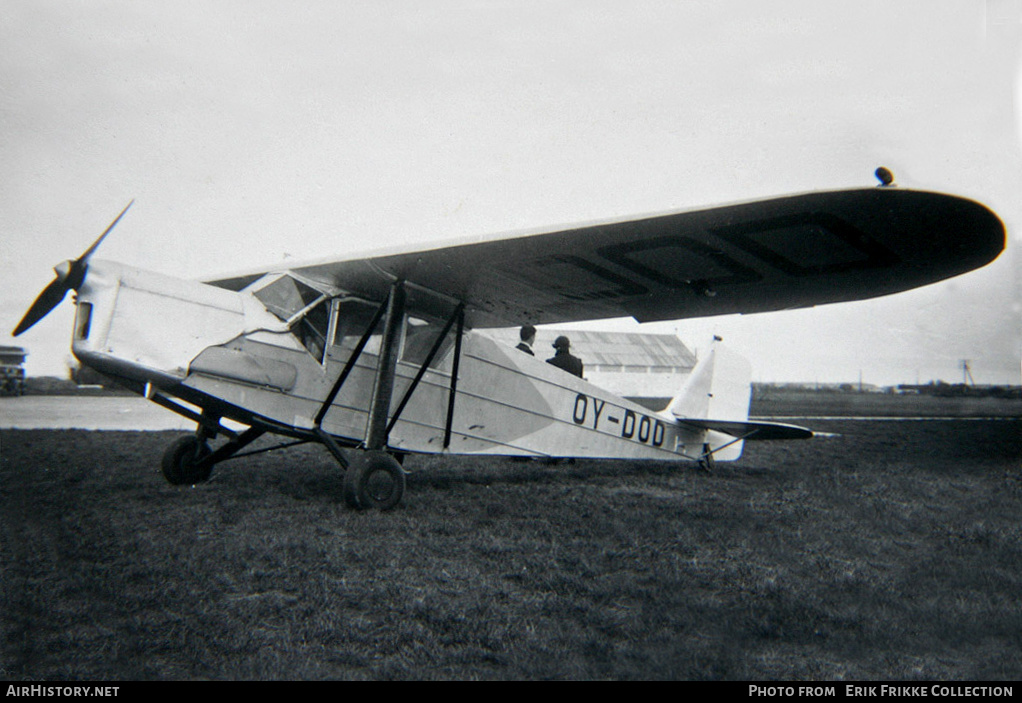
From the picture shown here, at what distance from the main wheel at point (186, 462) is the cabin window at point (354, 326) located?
5.63 ft

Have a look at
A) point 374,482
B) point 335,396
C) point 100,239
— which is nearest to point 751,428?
point 374,482

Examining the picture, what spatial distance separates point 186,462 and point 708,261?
5090 millimetres

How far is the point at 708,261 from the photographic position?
4.70 m

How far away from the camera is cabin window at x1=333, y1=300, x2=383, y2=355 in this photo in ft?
19.2

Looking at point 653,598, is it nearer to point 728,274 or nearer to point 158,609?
point 158,609

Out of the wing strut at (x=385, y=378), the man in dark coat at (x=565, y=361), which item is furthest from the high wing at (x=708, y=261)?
the man in dark coat at (x=565, y=361)

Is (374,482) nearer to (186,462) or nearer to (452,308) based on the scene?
(452,308)

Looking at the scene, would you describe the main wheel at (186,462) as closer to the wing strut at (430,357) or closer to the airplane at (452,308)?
the airplane at (452,308)

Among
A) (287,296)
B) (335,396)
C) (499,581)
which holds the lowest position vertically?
(499,581)

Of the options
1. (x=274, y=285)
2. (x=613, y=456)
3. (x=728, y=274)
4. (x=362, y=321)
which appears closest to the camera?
(x=728, y=274)

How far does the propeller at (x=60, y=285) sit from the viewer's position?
4363 millimetres
